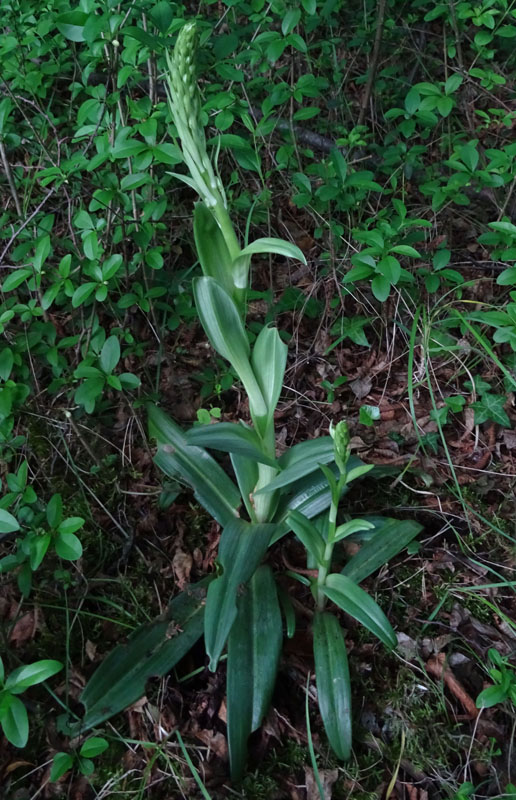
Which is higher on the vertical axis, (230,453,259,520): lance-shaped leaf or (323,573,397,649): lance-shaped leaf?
(230,453,259,520): lance-shaped leaf

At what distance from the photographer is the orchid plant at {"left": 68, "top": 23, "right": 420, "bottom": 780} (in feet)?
4.59

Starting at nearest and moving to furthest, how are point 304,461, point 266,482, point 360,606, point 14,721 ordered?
point 14,721
point 360,606
point 304,461
point 266,482

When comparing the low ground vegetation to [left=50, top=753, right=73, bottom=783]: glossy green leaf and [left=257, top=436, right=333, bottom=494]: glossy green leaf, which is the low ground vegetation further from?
[left=257, top=436, right=333, bottom=494]: glossy green leaf

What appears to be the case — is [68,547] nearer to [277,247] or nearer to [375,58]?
[277,247]

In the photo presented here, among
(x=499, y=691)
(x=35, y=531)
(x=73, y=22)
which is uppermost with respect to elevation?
(x=73, y=22)

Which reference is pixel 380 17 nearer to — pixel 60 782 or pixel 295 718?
pixel 295 718

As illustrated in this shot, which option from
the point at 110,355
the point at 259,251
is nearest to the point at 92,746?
the point at 110,355

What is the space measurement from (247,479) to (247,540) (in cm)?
22

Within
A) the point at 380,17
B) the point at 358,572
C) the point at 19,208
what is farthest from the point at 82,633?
the point at 380,17

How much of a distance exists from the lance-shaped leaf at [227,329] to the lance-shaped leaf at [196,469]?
0.98 ft

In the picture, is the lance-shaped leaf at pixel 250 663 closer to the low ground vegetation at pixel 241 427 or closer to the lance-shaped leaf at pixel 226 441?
the low ground vegetation at pixel 241 427

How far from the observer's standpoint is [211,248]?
151 centimetres

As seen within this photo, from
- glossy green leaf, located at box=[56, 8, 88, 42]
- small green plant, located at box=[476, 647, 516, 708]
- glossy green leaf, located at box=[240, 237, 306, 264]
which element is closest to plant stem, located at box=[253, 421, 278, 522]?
glossy green leaf, located at box=[240, 237, 306, 264]

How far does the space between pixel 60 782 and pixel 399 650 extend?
3.23 ft
